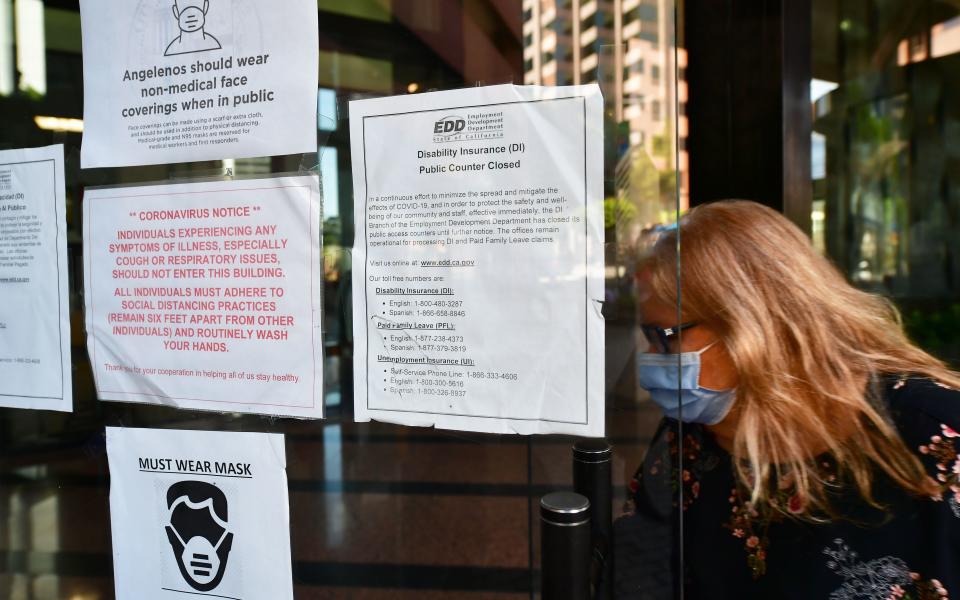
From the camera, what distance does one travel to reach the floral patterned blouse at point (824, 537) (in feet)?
3.23

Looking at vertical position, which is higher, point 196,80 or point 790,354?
point 196,80

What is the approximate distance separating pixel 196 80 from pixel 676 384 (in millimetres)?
966

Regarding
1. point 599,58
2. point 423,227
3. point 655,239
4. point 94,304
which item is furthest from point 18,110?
point 655,239

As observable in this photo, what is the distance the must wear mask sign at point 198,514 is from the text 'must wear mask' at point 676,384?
638mm

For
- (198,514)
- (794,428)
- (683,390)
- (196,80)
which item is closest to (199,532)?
(198,514)

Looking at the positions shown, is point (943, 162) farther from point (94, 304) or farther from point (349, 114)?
point (94, 304)

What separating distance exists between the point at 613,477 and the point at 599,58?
2.03 feet

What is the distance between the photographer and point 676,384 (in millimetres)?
1010

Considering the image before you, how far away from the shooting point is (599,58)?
2.81 feet

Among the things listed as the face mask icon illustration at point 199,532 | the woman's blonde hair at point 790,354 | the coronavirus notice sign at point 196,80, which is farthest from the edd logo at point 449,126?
the face mask icon illustration at point 199,532

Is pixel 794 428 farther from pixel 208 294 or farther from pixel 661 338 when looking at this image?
pixel 208 294

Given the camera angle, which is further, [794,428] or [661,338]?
[794,428]

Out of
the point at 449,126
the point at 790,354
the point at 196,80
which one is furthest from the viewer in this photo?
the point at 790,354

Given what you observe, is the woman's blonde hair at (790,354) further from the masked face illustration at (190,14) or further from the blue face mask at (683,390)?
the masked face illustration at (190,14)
